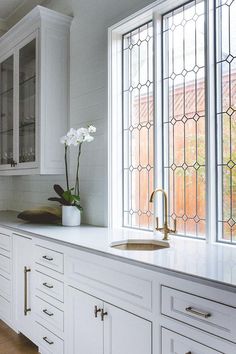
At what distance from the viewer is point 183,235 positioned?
7.07ft

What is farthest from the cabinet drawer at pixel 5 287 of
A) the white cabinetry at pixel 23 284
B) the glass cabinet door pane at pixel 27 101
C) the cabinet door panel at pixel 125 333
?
the cabinet door panel at pixel 125 333

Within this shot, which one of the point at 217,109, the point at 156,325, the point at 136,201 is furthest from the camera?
the point at 136,201

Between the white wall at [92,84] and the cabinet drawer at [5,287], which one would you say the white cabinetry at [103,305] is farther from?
the white wall at [92,84]

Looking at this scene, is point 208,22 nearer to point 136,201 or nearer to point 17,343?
point 136,201

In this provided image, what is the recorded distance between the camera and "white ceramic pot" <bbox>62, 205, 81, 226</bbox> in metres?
2.63

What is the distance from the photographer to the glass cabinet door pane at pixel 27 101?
2951 millimetres

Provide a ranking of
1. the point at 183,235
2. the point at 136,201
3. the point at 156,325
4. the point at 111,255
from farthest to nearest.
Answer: the point at 136,201 → the point at 183,235 → the point at 111,255 → the point at 156,325

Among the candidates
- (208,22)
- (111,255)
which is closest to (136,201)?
(111,255)

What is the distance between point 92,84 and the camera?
2.74 metres

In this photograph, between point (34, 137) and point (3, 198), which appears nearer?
point (34, 137)

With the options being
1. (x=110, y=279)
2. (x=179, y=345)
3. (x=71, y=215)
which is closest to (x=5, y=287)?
(x=71, y=215)

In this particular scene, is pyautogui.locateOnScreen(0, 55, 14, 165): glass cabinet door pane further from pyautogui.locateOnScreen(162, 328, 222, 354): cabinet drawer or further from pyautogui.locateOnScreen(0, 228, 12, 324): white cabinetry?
pyautogui.locateOnScreen(162, 328, 222, 354): cabinet drawer

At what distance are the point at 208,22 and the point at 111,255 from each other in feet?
4.64

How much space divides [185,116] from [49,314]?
152cm
